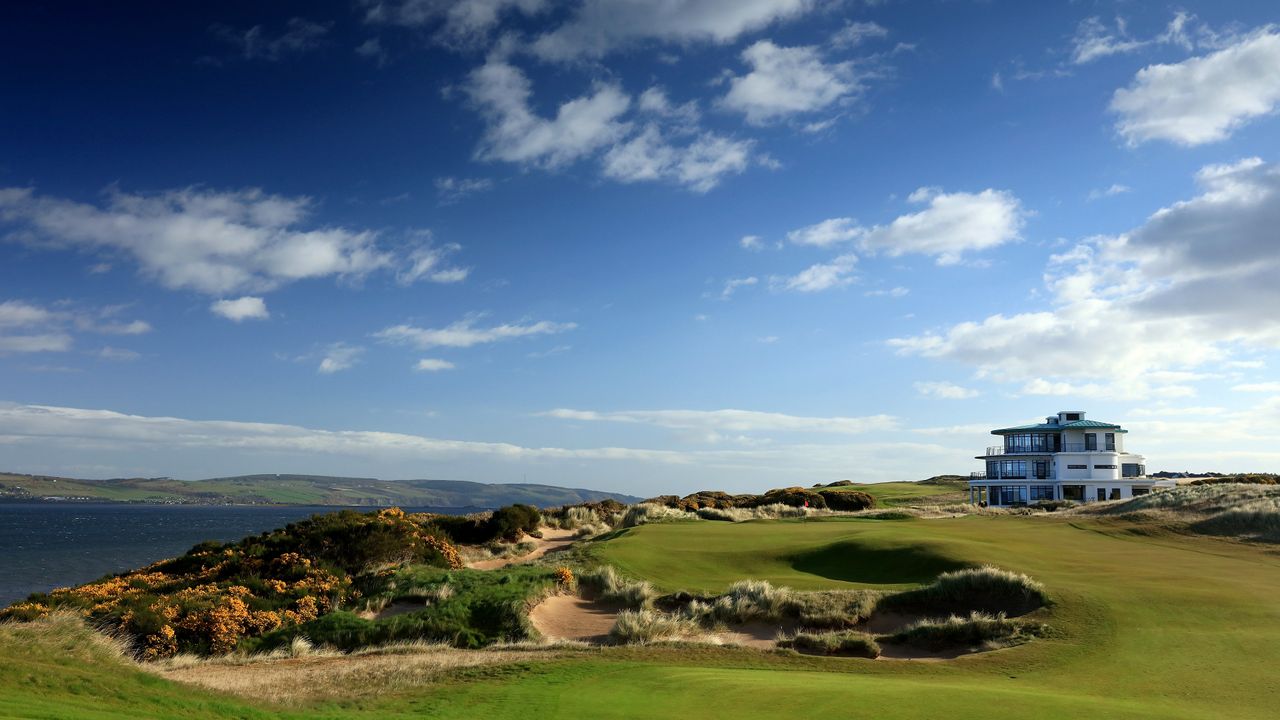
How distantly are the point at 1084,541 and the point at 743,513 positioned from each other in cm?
1653

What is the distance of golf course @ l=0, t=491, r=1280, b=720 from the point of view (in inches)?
387

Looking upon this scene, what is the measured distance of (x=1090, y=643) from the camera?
14.0 m

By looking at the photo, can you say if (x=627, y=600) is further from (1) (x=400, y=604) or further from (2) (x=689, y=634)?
(1) (x=400, y=604)

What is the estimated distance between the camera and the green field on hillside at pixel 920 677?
974 cm

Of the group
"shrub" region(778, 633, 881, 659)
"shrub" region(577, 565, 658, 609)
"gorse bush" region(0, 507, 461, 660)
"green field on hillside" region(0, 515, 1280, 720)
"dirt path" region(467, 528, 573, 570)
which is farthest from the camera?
"dirt path" region(467, 528, 573, 570)

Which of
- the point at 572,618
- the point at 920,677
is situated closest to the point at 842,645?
the point at 920,677

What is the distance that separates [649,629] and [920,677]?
5.69 meters

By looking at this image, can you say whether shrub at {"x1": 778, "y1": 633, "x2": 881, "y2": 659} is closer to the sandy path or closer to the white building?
the sandy path

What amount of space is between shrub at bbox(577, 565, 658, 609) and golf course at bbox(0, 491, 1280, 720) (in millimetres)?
813

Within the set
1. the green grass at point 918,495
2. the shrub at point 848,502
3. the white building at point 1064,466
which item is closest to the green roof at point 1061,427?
the white building at point 1064,466

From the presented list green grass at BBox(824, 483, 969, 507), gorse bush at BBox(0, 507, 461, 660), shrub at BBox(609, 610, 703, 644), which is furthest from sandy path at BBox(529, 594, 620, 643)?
green grass at BBox(824, 483, 969, 507)

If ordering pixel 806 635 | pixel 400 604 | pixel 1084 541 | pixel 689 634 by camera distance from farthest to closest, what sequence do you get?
pixel 1084 541 → pixel 400 604 → pixel 689 634 → pixel 806 635

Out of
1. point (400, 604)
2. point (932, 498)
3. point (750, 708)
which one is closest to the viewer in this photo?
point (750, 708)

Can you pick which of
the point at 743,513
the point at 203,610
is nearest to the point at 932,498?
the point at 743,513
